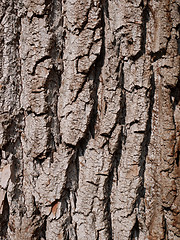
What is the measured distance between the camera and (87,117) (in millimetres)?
1050

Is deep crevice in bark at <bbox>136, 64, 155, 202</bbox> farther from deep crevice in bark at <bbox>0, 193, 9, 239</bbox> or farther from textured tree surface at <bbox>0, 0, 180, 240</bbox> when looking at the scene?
deep crevice in bark at <bbox>0, 193, 9, 239</bbox>

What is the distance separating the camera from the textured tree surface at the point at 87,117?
1034 mm

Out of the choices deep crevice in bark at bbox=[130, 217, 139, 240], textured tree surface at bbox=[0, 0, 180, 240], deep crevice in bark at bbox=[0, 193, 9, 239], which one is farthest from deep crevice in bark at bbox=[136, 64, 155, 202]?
deep crevice in bark at bbox=[0, 193, 9, 239]

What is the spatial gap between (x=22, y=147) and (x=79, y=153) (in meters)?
0.26

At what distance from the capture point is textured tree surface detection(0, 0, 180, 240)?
103cm

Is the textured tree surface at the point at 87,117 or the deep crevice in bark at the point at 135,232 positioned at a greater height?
the textured tree surface at the point at 87,117

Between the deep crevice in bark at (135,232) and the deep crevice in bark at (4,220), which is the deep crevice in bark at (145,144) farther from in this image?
the deep crevice in bark at (4,220)

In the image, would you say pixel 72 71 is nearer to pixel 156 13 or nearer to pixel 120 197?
pixel 156 13

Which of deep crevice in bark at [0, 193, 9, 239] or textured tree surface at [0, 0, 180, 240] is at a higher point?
textured tree surface at [0, 0, 180, 240]

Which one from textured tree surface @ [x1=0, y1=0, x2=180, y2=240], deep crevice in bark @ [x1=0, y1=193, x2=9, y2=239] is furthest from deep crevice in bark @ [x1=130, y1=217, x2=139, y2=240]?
deep crevice in bark @ [x1=0, y1=193, x2=9, y2=239]

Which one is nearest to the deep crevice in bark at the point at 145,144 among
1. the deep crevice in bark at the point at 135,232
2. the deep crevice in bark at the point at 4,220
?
the deep crevice in bark at the point at 135,232

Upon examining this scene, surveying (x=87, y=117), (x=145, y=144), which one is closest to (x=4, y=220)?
(x=87, y=117)

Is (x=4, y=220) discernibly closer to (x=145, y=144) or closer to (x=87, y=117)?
(x=87, y=117)

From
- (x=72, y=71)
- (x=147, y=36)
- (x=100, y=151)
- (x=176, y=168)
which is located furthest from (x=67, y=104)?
(x=176, y=168)
